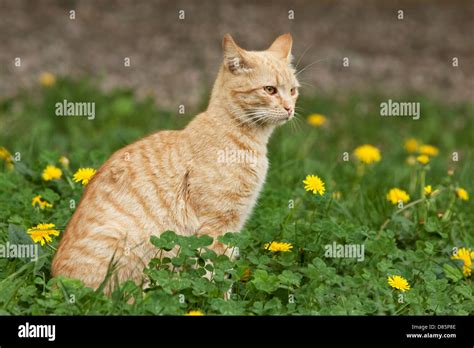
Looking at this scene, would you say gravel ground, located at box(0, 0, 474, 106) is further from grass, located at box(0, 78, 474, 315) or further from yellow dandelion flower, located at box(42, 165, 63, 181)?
yellow dandelion flower, located at box(42, 165, 63, 181)

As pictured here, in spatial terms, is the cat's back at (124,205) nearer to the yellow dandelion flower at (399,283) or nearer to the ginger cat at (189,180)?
the ginger cat at (189,180)

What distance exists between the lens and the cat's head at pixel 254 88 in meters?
4.02

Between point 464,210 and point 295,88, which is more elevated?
point 295,88

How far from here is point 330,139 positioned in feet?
23.5

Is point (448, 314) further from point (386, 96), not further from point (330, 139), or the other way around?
point (386, 96)

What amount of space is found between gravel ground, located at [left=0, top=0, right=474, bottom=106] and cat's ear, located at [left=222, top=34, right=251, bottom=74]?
11.6 ft

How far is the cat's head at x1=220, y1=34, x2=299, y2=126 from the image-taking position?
13.2ft

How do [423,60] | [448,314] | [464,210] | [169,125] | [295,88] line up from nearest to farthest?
[448,314] < [295,88] < [464,210] < [169,125] < [423,60]

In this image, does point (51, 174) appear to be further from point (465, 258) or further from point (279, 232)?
point (465, 258)

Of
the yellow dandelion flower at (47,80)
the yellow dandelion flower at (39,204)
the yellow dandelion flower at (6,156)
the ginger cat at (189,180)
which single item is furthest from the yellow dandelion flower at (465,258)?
the yellow dandelion flower at (47,80)

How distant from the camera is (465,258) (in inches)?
165

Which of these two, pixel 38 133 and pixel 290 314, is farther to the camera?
pixel 38 133

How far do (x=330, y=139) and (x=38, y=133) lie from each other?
2645 millimetres
